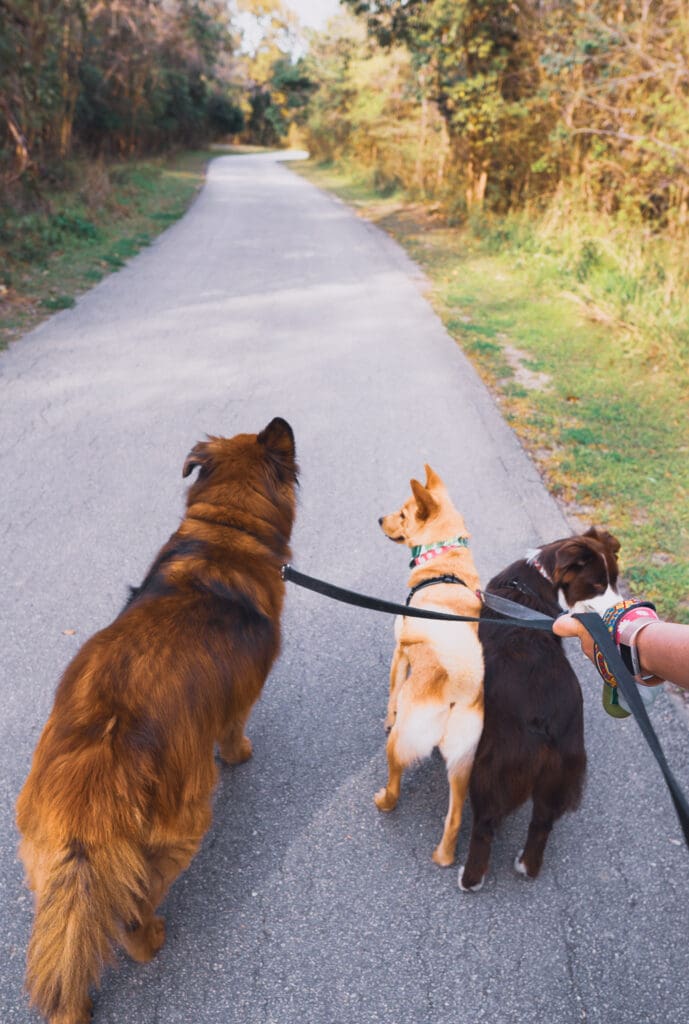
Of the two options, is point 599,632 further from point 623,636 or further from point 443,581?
point 443,581

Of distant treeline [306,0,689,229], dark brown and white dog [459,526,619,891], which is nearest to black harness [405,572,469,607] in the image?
dark brown and white dog [459,526,619,891]

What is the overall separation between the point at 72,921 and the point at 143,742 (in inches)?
18.5

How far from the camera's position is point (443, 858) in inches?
106

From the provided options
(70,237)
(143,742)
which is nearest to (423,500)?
(143,742)

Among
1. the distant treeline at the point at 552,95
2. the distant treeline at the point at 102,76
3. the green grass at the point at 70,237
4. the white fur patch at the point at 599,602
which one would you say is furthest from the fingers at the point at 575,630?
the distant treeline at the point at 102,76

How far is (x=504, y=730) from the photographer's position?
2514 millimetres

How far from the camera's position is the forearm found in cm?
173

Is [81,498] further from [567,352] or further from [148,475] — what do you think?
[567,352]

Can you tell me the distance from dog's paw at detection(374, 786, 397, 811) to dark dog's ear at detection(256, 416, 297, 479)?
1.45 m

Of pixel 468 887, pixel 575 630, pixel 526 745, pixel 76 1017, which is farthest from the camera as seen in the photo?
pixel 468 887

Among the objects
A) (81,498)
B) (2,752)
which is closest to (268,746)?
(2,752)

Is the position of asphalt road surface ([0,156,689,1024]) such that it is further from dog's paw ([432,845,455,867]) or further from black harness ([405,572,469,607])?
black harness ([405,572,469,607])

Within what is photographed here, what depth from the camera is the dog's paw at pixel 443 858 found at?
2.70 m

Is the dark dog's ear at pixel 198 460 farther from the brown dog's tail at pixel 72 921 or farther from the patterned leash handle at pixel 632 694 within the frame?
the patterned leash handle at pixel 632 694
